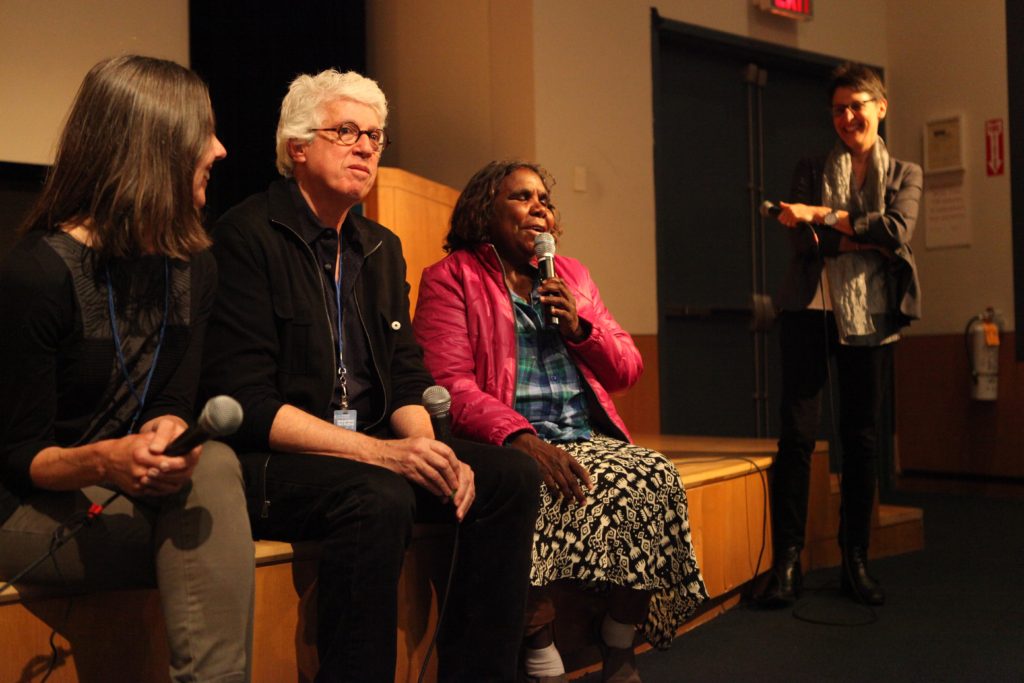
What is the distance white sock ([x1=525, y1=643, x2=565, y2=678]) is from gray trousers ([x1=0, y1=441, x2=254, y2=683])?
75 centimetres

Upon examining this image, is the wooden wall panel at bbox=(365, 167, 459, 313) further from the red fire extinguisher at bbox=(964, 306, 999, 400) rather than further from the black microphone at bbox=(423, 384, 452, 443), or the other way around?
the red fire extinguisher at bbox=(964, 306, 999, 400)

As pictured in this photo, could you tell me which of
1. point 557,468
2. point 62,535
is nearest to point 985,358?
point 557,468

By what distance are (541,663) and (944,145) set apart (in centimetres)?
446

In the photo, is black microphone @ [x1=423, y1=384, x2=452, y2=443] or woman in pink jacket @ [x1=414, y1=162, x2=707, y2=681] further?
woman in pink jacket @ [x1=414, y1=162, x2=707, y2=681]

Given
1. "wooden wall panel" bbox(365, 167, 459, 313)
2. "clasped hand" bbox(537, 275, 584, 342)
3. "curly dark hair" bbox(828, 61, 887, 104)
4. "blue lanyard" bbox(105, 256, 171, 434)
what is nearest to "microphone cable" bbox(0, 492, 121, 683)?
"blue lanyard" bbox(105, 256, 171, 434)

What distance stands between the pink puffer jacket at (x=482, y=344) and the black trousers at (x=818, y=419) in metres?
0.80

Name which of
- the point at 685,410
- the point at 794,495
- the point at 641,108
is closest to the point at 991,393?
the point at 685,410

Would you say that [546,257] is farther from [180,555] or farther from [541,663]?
[180,555]

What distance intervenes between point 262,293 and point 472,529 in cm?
58

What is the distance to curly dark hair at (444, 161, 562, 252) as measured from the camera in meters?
2.66

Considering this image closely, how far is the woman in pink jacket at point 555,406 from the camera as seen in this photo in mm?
2242

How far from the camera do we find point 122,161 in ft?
5.39

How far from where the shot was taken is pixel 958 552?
3.94 metres

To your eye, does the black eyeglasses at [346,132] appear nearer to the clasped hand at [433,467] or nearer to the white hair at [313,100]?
the white hair at [313,100]
